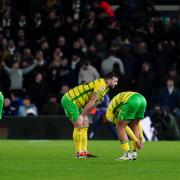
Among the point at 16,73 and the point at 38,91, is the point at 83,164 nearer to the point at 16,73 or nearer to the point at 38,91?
the point at 38,91

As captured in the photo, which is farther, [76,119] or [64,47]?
[64,47]

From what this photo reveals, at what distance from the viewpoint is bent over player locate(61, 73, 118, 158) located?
1884 centimetres

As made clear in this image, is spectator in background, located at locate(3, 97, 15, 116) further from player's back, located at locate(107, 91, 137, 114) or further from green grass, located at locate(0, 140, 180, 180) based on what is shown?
player's back, located at locate(107, 91, 137, 114)

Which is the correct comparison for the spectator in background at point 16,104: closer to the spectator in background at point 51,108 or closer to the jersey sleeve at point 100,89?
the spectator in background at point 51,108

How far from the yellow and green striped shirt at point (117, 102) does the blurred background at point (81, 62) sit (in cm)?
926

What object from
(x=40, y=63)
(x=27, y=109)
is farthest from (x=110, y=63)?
(x=27, y=109)

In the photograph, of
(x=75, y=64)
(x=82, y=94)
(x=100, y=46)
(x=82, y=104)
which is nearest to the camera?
(x=82, y=94)

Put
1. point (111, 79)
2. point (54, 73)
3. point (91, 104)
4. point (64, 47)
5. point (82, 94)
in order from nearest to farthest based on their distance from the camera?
point (111, 79) → point (91, 104) → point (82, 94) → point (54, 73) → point (64, 47)

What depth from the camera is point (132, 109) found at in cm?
1847

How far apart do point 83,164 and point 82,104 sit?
7.95 feet

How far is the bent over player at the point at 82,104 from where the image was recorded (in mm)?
18844

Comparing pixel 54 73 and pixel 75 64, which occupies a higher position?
pixel 75 64

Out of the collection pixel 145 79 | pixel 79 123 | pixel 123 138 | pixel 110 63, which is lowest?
pixel 123 138

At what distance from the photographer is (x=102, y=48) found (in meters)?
30.6
